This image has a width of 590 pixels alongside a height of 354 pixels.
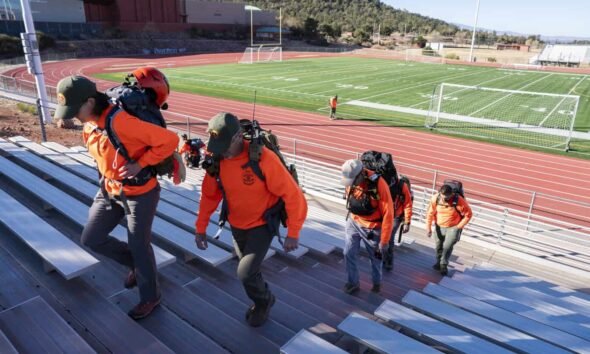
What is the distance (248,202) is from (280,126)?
16.5m

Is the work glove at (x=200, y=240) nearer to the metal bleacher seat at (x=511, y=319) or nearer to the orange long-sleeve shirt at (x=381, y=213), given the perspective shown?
the orange long-sleeve shirt at (x=381, y=213)

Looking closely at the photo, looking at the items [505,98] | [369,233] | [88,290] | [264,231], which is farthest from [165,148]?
[505,98]

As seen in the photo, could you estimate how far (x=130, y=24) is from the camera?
201 feet

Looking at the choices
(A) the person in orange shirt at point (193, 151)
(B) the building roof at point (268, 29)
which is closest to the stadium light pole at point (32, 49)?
(A) the person in orange shirt at point (193, 151)

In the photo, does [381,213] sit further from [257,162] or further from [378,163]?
[257,162]

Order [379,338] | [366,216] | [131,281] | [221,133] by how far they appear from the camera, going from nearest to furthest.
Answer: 1. [221,133]
2. [379,338]
3. [131,281]
4. [366,216]

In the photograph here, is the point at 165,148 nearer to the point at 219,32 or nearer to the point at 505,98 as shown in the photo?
the point at 505,98

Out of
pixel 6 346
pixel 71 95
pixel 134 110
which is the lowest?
pixel 6 346

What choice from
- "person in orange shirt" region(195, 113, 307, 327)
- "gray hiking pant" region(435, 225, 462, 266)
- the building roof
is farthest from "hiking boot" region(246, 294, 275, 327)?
the building roof

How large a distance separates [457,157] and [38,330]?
15.2 m

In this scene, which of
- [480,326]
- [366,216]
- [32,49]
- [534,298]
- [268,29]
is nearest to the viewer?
[480,326]

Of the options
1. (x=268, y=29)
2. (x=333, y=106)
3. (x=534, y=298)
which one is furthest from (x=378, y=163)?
(x=268, y=29)

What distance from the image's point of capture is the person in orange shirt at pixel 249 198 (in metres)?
2.82

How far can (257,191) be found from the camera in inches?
119
